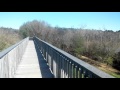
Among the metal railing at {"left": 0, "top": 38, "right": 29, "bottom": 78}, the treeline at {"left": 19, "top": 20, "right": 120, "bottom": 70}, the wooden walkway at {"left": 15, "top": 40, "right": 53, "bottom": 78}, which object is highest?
the metal railing at {"left": 0, "top": 38, "right": 29, "bottom": 78}

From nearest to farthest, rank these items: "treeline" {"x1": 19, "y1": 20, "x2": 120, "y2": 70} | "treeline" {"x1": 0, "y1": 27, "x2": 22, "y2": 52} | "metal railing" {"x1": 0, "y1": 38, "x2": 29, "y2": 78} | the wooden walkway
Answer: "metal railing" {"x1": 0, "y1": 38, "x2": 29, "y2": 78}, the wooden walkway, "treeline" {"x1": 0, "y1": 27, "x2": 22, "y2": 52}, "treeline" {"x1": 19, "y1": 20, "x2": 120, "y2": 70}

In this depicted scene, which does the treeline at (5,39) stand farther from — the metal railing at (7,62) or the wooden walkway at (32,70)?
the metal railing at (7,62)

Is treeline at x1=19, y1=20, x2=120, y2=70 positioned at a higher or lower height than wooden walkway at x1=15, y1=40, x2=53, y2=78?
lower

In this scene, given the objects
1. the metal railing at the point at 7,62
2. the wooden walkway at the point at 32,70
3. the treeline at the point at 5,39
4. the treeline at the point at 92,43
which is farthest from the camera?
the treeline at the point at 92,43

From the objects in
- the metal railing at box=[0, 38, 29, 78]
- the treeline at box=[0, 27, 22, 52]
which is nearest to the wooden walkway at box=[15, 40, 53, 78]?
the metal railing at box=[0, 38, 29, 78]

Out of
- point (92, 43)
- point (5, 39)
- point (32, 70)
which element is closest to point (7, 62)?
point (32, 70)

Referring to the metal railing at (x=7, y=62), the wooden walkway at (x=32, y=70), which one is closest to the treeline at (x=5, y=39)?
the wooden walkway at (x=32, y=70)

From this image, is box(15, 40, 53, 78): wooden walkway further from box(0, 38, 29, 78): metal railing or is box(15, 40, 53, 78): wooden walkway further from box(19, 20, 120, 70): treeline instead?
box(19, 20, 120, 70): treeline

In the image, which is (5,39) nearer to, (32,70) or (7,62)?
(32,70)

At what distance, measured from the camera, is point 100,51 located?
50.4 metres

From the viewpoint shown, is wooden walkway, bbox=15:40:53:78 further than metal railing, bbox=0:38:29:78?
Yes

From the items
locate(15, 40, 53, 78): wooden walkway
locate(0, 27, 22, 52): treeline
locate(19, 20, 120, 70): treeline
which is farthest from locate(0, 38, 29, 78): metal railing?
locate(19, 20, 120, 70): treeline

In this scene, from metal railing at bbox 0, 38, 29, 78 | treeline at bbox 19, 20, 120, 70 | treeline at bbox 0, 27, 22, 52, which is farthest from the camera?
treeline at bbox 19, 20, 120, 70
